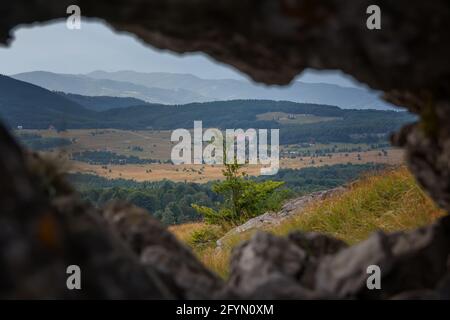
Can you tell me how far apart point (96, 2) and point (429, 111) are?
10.6 ft

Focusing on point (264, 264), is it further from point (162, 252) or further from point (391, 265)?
point (391, 265)

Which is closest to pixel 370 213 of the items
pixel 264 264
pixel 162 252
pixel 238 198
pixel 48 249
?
pixel 264 264

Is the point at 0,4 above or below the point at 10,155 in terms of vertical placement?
above

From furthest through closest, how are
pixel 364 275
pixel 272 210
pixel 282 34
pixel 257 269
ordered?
1. pixel 272 210
2. pixel 257 269
3. pixel 364 275
4. pixel 282 34

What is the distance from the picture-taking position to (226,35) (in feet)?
15.2

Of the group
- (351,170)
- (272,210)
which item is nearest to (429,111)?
(272,210)

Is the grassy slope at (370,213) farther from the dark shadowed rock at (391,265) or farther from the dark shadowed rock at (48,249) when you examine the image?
the dark shadowed rock at (48,249)

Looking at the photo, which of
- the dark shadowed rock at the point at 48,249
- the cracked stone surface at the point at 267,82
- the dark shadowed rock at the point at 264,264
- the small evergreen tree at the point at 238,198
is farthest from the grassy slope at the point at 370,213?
the small evergreen tree at the point at 238,198

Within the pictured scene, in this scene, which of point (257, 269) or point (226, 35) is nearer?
point (226, 35)

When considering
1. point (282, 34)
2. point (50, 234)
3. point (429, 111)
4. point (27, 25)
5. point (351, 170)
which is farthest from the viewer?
point (351, 170)

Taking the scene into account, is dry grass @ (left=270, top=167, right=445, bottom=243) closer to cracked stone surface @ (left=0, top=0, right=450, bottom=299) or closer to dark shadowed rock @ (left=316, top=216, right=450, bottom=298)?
dark shadowed rock @ (left=316, top=216, right=450, bottom=298)

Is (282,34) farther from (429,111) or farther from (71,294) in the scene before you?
(71,294)

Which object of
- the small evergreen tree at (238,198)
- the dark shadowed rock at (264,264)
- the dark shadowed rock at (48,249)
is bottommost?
the small evergreen tree at (238,198)

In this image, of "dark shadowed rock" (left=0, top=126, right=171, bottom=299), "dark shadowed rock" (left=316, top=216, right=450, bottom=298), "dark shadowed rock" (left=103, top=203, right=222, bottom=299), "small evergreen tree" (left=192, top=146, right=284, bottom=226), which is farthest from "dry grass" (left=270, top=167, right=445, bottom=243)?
"small evergreen tree" (left=192, top=146, right=284, bottom=226)
